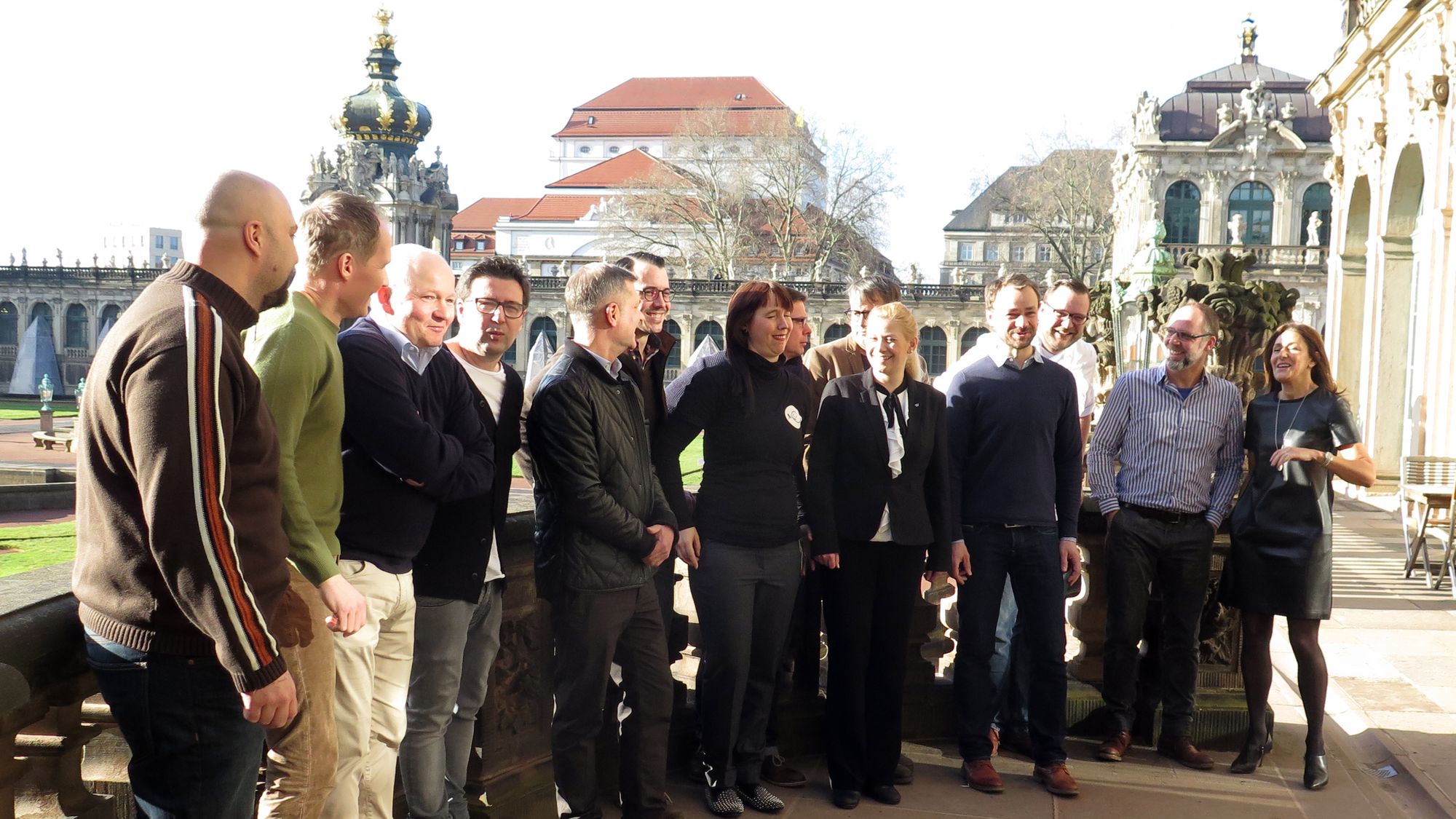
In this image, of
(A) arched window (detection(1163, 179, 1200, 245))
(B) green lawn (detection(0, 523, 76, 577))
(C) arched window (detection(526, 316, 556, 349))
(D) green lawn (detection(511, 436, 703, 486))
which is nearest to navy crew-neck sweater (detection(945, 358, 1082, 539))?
(B) green lawn (detection(0, 523, 76, 577))

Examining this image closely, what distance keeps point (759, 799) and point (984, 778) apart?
Answer: 34.0 inches

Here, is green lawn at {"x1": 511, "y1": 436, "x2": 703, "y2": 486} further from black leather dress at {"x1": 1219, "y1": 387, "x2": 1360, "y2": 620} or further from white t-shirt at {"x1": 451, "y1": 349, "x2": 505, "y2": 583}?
white t-shirt at {"x1": 451, "y1": 349, "x2": 505, "y2": 583}

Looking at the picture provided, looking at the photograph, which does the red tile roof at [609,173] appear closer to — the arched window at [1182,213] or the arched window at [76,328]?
the arched window at [76,328]

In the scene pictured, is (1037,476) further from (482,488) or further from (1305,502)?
(482,488)

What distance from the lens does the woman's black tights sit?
184 inches

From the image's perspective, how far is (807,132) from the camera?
57281mm

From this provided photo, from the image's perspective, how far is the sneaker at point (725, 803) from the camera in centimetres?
417

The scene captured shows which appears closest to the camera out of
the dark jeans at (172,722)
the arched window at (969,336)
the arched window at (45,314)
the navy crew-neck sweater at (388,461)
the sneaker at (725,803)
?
the dark jeans at (172,722)

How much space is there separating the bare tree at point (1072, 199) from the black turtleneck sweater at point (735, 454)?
51.0m

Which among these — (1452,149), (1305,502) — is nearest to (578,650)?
(1305,502)

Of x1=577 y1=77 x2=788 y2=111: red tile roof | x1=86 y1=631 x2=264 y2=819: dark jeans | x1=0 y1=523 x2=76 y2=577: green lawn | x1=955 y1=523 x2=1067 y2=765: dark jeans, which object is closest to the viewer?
x1=86 y1=631 x2=264 y2=819: dark jeans

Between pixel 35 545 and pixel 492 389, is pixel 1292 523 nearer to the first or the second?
pixel 492 389

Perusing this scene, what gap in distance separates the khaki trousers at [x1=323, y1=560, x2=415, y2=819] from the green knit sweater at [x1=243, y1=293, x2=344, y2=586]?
0.28 m

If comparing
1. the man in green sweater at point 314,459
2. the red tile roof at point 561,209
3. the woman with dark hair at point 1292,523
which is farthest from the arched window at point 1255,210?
the man in green sweater at point 314,459
